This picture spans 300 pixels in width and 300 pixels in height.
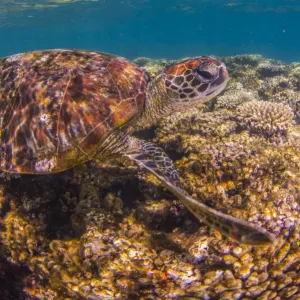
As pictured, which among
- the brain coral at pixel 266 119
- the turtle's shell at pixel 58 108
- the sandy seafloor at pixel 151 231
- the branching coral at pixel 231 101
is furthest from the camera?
the branching coral at pixel 231 101

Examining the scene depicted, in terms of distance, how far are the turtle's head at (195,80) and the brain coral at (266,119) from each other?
1.92 metres

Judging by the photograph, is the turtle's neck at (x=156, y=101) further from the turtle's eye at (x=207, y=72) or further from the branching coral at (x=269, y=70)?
the branching coral at (x=269, y=70)

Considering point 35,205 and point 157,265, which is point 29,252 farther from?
point 157,265

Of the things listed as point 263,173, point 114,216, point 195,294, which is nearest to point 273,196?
point 263,173

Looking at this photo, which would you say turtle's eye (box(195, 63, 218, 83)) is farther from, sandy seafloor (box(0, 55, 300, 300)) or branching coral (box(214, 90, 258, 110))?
branching coral (box(214, 90, 258, 110))

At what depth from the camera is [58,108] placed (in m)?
2.50

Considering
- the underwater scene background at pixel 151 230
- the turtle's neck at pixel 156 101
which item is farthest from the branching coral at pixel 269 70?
the turtle's neck at pixel 156 101

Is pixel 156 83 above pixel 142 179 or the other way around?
above

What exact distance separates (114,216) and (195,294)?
966 millimetres

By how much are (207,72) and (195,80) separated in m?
0.14

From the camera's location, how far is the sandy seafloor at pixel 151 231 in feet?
5.89

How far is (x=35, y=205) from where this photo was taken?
2.57m

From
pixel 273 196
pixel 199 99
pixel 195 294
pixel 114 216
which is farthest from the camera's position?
pixel 199 99

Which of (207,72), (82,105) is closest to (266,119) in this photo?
(207,72)
